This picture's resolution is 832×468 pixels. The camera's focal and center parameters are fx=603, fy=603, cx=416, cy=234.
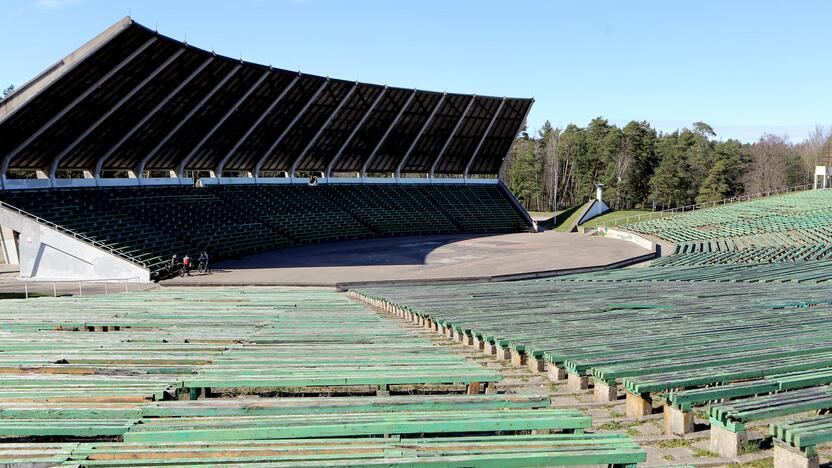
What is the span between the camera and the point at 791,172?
9238 centimetres

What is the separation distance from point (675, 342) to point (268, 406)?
539 cm

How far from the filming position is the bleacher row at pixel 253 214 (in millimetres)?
32188

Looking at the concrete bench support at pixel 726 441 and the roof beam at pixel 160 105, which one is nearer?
the concrete bench support at pixel 726 441

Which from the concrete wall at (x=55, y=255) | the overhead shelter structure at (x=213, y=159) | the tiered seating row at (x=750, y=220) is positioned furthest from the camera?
the tiered seating row at (x=750, y=220)

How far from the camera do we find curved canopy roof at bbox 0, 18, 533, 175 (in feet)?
102

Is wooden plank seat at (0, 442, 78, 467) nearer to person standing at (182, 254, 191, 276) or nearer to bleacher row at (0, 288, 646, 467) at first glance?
bleacher row at (0, 288, 646, 467)

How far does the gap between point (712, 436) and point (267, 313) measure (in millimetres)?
10279

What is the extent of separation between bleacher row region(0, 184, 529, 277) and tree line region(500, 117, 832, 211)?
2437cm

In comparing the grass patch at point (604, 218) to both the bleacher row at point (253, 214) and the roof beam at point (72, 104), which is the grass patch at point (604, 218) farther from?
the roof beam at point (72, 104)

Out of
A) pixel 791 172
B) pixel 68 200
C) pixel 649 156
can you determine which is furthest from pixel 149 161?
pixel 791 172

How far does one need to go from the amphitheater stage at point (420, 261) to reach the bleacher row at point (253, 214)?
7.91ft

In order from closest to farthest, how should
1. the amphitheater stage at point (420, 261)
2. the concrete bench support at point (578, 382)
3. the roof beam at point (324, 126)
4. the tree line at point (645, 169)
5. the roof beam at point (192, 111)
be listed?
1. the concrete bench support at point (578, 382)
2. the amphitheater stage at point (420, 261)
3. the roof beam at point (192, 111)
4. the roof beam at point (324, 126)
5. the tree line at point (645, 169)

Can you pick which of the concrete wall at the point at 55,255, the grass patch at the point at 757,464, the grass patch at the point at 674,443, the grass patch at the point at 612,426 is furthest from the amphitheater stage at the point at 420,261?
the grass patch at the point at 757,464

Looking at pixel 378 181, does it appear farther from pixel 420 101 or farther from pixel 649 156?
pixel 649 156
